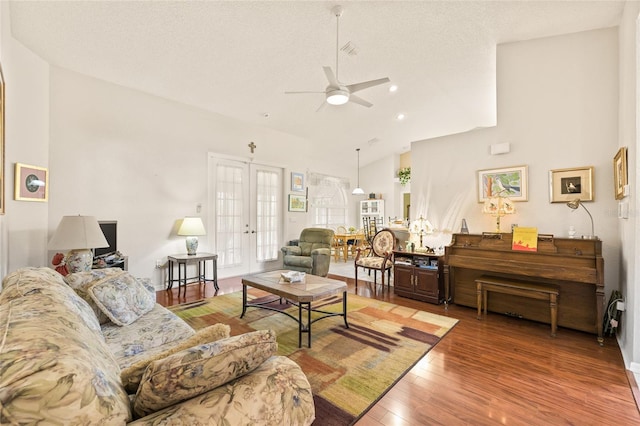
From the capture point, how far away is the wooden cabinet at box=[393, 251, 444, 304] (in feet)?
12.8

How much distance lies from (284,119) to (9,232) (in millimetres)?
4153

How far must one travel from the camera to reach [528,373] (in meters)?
2.22

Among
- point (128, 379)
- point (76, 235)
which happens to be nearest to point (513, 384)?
point (128, 379)

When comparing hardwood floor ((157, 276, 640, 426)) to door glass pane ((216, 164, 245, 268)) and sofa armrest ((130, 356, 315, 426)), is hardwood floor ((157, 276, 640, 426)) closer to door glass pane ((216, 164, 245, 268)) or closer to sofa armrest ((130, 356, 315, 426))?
sofa armrest ((130, 356, 315, 426))

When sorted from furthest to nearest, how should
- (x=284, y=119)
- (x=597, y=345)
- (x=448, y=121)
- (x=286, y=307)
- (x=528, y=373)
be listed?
(x=448, y=121) → (x=284, y=119) → (x=286, y=307) → (x=597, y=345) → (x=528, y=373)

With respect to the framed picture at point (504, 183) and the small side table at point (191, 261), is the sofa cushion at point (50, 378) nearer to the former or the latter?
the small side table at point (191, 261)

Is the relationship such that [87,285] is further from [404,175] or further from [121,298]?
[404,175]

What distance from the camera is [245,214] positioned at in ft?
18.7

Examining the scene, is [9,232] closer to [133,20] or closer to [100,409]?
[133,20]

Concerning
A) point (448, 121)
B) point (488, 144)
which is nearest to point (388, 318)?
point (488, 144)

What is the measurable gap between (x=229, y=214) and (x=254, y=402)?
4.84 m

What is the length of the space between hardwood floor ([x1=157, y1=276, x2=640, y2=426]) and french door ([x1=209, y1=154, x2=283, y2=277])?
399cm

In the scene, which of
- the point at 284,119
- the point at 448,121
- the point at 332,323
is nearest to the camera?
the point at 332,323

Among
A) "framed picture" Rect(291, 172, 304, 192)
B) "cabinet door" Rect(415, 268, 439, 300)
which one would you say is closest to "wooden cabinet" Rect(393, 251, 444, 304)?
"cabinet door" Rect(415, 268, 439, 300)
